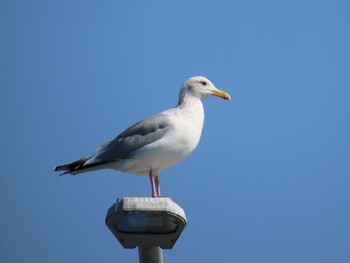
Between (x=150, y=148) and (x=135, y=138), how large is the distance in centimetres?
27

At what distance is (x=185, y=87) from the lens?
7.92m

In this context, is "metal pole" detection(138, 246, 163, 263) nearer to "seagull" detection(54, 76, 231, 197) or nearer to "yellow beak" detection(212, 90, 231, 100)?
"seagull" detection(54, 76, 231, 197)

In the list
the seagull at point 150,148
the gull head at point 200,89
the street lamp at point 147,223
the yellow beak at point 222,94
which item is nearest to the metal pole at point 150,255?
the street lamp at point 147,223

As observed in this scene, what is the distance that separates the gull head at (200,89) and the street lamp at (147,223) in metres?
3.44

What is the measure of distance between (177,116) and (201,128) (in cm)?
35

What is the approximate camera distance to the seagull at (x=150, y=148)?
22.6ft

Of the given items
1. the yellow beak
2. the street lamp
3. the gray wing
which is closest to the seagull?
the gray wing

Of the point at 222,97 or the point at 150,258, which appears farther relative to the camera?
the point at 222,97

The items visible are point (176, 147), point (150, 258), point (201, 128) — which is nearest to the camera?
point (150, 258)

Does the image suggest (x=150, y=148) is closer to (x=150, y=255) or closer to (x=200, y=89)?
(x=200, y=89)

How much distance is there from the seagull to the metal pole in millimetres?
2347

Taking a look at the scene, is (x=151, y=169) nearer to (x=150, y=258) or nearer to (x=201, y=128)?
(x=201, y=128)

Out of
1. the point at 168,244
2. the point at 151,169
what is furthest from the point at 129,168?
the point at 168,244

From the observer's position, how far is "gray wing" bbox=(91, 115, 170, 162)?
695cm
